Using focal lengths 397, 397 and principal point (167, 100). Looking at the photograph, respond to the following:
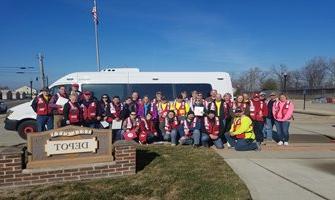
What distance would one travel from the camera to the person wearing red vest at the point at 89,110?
34.6ft

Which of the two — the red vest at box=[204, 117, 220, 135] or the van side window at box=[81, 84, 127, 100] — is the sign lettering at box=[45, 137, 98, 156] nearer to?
the red vest at box=[204, 117, 220, 135]

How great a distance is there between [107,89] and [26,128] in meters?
2.90

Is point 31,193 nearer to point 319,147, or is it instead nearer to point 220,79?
point 319,147

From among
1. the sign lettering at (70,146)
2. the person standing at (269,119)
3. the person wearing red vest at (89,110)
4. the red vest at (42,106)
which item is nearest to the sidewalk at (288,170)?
the person standing at (269,119)

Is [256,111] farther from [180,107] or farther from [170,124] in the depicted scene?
[170,124]

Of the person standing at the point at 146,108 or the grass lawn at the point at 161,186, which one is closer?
→ the grass lawn at the point at 161,186

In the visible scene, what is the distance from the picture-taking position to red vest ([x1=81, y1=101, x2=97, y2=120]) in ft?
34.6

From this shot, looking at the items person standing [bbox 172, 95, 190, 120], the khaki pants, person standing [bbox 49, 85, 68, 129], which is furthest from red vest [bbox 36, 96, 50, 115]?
person standing [bbox 172, 95, 190, 120]

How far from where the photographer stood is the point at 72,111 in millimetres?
9953

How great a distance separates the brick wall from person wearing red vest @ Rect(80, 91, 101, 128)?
3074 mm

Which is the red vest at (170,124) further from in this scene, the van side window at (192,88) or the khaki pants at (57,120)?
the khaki pants at (57,120)

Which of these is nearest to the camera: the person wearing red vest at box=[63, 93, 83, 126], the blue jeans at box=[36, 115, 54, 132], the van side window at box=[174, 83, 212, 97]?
the person wearing red vest at box=[63, 93, 83, 126]

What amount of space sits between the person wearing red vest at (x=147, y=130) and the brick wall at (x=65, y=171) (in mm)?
3564

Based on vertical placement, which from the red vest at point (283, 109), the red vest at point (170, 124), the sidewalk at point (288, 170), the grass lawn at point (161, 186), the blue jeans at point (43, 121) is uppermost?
the red vest at point (283, 109)
